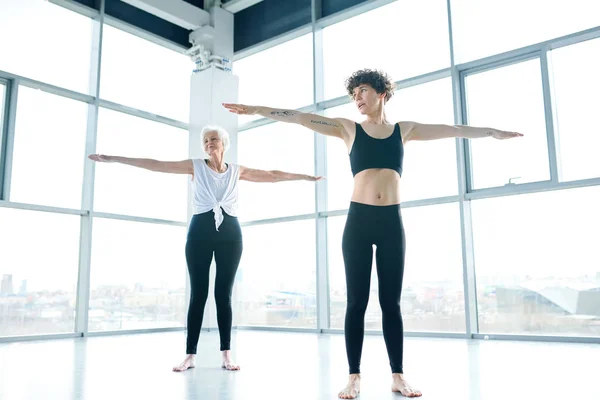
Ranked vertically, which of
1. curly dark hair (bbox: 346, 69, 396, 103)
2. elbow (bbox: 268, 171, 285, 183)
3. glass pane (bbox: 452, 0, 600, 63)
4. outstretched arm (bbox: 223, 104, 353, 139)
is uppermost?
glass pane (bbox: 452, 0, 600, 63)

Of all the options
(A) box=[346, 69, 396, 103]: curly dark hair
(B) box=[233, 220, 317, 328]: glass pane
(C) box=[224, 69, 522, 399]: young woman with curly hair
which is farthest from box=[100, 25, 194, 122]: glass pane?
(A) box=[346, 69, 396, 103]: curly dark hair

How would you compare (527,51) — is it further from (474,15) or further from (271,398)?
(271,398)

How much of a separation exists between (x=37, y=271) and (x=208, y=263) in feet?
9.96

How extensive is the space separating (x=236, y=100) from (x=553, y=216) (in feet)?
13.6

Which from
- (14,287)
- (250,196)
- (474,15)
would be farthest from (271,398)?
(250,196)

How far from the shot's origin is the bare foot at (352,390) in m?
2.10

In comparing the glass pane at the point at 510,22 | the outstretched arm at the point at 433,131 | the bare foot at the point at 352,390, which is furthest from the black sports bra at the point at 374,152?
the glass pane at the point at 510,22

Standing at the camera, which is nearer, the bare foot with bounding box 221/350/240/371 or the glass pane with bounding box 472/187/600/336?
the bare foot with bounding box 221/350/240/371

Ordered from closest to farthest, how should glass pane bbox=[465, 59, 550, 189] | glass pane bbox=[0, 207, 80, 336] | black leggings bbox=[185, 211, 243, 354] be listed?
black leggings bbox=[185, 211, 243, 354], glass pane bbox=[465, 59, 550, 189], glass pane bbox=[0, 207, 80, 336]

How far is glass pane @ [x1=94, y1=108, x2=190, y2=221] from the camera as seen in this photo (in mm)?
5926

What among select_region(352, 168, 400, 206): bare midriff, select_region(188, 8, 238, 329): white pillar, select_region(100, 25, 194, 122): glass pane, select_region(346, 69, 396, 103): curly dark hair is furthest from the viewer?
select_region(188, 8, 238, 329): white pillar

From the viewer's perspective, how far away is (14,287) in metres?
5.06

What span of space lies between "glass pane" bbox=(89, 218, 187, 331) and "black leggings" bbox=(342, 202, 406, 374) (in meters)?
4.18

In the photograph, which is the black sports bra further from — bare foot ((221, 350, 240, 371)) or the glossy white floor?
bare foot ((221, 350, 240, 371))
